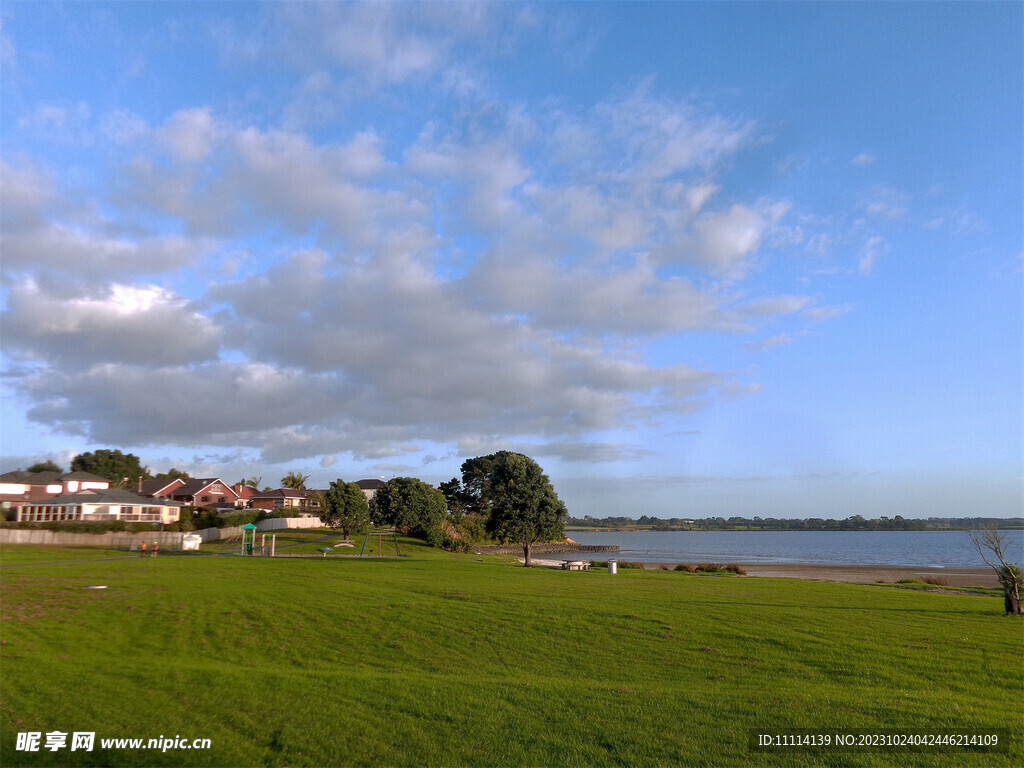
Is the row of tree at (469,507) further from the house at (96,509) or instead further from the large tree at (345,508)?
the house at (96,509)

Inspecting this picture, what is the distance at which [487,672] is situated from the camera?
52.1 ft

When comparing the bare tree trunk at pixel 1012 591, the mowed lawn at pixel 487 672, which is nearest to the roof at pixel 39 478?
the mowed lawn at pixel 487 672

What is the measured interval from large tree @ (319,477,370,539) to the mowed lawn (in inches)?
1631

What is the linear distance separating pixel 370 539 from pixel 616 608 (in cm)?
5603

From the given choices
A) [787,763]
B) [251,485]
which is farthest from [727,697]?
[251,485]

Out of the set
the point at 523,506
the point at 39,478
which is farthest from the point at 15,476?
the point at 523,506

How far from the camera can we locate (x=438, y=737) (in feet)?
36.1

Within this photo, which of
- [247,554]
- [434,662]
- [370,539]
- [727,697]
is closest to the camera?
[727,697]

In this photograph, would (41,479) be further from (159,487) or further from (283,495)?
(283,495)

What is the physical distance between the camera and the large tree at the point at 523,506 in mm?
53688

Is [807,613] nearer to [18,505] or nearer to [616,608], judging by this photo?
[616,608]

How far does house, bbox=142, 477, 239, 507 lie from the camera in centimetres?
11150

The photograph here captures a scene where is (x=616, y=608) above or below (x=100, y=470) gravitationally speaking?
below

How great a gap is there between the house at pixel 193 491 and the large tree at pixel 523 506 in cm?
7698
